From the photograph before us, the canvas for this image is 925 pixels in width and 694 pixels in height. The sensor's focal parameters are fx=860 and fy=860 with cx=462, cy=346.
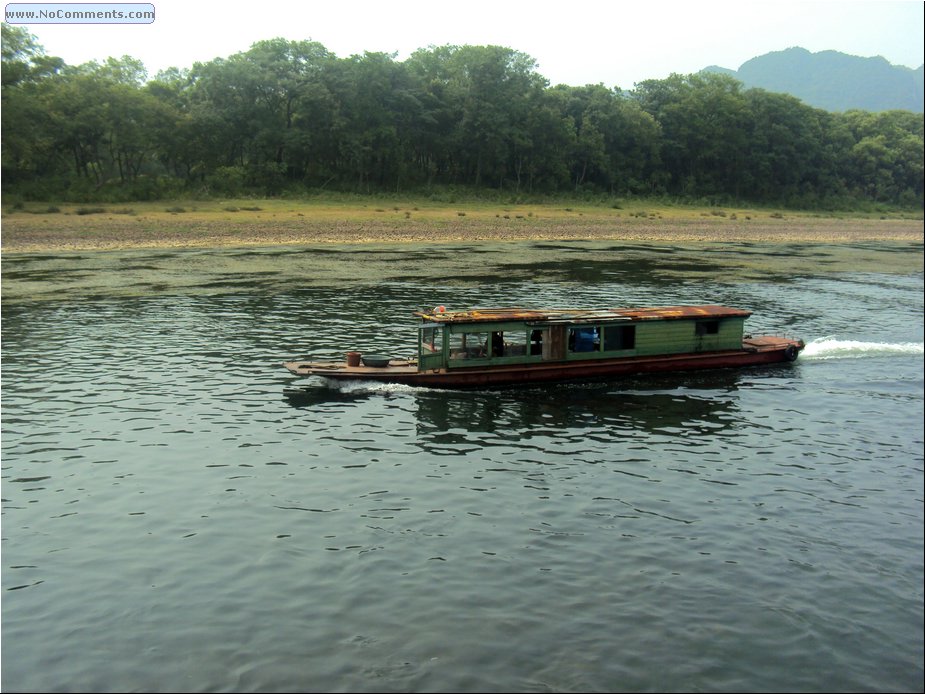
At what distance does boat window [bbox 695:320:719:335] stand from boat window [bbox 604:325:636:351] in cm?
278

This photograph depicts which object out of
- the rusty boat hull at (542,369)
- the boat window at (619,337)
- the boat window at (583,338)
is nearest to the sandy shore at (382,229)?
the rusty boat hull at (542,369)

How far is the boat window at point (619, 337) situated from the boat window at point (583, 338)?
0.35 meters

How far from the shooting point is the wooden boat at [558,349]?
97.3ft

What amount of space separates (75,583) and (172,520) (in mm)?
2863

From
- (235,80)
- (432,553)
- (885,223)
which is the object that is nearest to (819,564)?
(432,553)

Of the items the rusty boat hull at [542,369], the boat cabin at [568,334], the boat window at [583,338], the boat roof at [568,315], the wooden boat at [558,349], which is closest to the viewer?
the rusty boat hull at [542,369]

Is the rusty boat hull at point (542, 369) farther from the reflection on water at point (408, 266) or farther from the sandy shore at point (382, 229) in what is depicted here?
the sandy shore at point (382, 229)

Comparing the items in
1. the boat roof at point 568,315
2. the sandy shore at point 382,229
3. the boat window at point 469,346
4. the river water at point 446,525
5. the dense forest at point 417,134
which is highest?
the dense forest at point 417,134

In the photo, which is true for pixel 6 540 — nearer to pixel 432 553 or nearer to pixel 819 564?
pixel 432 553

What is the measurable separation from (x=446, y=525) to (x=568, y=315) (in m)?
14.3

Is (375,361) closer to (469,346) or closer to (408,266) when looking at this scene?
(469,346)

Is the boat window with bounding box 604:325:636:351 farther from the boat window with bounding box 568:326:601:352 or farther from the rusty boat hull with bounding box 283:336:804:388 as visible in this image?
the rusty boat hull with bounding box 283:336:804:388

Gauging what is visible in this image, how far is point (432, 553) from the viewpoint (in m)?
17.4

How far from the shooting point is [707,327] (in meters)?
32.8
